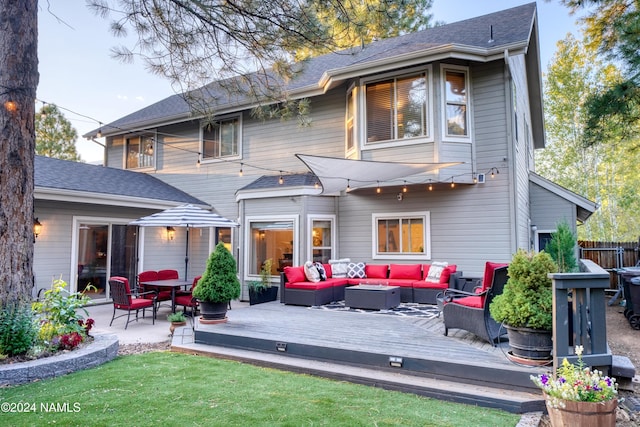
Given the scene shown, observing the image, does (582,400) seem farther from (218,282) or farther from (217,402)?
(218,282)

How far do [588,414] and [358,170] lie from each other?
538cm

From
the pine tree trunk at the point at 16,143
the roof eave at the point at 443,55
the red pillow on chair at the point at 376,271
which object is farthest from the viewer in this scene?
the red pillow on chair at the point at 376,271

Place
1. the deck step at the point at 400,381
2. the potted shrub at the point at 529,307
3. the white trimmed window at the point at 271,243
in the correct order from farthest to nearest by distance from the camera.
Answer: the white trimmed window at the point at 271,243 < the potted shrub at the point at 529,307 < the deck step at the point at 400,381

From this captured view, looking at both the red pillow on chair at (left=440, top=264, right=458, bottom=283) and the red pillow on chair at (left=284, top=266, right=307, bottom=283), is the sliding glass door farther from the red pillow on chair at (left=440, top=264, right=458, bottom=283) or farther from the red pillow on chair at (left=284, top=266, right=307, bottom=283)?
the red pillow on chair at (left=440, top=264, right=458, bottom=283)

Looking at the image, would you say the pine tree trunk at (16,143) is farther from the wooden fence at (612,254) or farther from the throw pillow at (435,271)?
the wooden fence at (612,254)

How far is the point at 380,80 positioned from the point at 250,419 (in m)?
7.46

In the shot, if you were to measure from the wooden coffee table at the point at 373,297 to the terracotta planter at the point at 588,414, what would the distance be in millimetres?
4240

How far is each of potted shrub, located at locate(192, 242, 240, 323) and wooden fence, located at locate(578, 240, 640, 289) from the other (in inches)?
444

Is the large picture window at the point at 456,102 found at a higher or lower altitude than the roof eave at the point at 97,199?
higher

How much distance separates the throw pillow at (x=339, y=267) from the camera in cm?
887

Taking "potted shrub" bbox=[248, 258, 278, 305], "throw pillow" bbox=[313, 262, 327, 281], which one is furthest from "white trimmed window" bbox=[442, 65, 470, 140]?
"potted shrub" bbox=[248, 258, 278, 305]

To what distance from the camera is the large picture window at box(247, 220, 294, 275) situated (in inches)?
364

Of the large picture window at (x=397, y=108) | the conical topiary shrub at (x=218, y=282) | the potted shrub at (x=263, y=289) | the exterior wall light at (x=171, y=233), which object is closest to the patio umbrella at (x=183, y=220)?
the potted shrub at (x=263, y=289)

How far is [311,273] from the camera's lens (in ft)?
26.5
